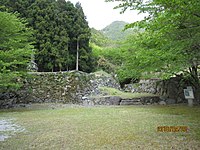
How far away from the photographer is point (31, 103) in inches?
→ 440

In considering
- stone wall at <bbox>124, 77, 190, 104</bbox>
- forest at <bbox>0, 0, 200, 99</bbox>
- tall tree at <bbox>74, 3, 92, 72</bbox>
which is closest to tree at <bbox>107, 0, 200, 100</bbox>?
forest at <bbox>0, 0, 200, 99</bbox>

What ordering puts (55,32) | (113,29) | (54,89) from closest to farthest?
1. (54,89)
2. (55,32)
3. (113,29)

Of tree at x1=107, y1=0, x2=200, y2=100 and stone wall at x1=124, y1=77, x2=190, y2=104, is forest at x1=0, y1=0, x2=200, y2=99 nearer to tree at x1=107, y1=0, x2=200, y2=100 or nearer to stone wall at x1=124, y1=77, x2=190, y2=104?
stone wall at x1=124, y1=77, x2=190, y2=104

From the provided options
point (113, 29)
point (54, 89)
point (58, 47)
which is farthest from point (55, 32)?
point (113, 29)

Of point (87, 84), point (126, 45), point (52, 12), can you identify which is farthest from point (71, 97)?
point (52, 12)

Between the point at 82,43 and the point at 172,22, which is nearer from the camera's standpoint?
the point at 172,22

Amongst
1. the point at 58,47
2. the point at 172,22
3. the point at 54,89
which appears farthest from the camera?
the point at 58,47

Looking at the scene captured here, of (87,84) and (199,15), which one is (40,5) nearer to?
(87,84)

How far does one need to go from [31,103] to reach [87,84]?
3538mm

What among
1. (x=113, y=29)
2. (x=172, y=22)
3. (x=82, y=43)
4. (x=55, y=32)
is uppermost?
(x=113, y=29)
